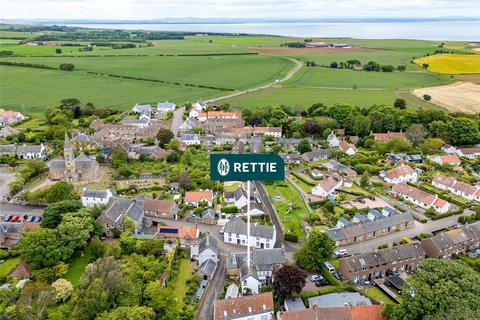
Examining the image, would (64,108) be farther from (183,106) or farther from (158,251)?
(158,251)

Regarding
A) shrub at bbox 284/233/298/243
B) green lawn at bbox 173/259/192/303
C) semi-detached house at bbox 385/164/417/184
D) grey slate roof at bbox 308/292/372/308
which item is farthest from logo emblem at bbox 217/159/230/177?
semi-detached house at bbox 385/164/417/184

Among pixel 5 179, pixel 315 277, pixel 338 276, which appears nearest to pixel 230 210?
pixel 315 277

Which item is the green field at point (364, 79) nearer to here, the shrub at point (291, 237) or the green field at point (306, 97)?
the green field at point (306, 97)

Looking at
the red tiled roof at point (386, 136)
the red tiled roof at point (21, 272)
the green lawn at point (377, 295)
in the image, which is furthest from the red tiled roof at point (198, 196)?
the red tiled roof at point (386, 136)

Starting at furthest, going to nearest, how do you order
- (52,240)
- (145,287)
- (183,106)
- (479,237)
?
(183,106), (479,237), (52,240), (145,287)

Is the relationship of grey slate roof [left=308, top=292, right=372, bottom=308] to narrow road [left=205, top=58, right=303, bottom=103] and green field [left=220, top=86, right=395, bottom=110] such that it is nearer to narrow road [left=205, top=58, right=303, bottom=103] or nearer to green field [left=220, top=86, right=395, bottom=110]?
green field [left=220, top=86, right=395, bottom=110]

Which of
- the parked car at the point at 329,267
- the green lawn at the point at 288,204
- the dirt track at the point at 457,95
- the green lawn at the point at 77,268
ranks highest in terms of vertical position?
the dirt track at the point at 457,95

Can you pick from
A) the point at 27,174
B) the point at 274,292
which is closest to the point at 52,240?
the point at 274,292

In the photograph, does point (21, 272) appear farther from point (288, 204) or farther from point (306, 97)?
point (306, 97)
